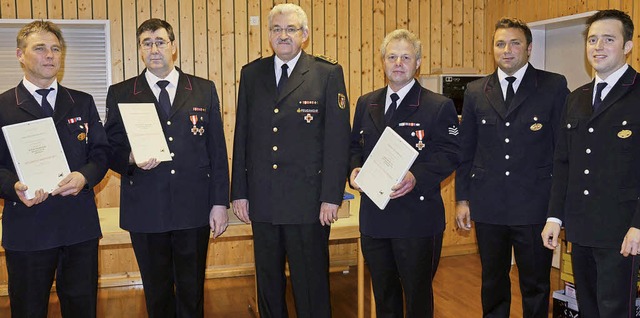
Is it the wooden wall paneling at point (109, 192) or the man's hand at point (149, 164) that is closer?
the man's hand at point (149, 164)

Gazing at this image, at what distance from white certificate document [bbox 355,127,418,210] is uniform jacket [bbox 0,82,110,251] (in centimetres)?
128

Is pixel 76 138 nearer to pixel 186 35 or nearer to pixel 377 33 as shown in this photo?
pixel 186 35

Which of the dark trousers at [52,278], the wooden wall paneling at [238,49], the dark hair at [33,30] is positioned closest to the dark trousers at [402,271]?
the dark trousers at [52,278]

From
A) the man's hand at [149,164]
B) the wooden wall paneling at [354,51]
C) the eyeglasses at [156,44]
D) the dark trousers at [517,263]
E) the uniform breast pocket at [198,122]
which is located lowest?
the dark trousers at [517,263]

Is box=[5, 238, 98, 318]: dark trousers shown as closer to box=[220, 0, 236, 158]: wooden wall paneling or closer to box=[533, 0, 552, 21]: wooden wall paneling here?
box=[220, 0, 236, 158]: wooden wall paneling

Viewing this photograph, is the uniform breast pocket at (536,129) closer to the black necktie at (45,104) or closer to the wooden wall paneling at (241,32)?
the black necktie at (45,104)

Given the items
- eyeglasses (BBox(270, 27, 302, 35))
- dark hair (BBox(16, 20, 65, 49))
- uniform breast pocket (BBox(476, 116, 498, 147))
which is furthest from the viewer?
uniform breast pocket (BBox(476, 116, 498, 147))

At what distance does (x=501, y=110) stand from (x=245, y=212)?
4.70 feet

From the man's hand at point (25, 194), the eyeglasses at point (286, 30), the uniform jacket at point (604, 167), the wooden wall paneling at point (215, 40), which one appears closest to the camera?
the uniform jacket at point (604, 167)

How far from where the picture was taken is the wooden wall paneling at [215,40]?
224 inches

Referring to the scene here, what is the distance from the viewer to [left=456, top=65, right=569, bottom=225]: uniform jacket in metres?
3.18

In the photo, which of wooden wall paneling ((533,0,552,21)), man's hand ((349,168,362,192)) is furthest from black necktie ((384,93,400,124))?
wooden wall paneling ((533,0,552,21))

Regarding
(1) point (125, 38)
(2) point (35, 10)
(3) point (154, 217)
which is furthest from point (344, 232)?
(2) point (35, 10)

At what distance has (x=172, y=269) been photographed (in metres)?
3.15
